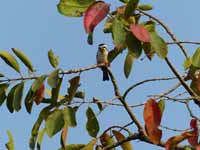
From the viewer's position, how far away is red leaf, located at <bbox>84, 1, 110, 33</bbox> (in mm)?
2137

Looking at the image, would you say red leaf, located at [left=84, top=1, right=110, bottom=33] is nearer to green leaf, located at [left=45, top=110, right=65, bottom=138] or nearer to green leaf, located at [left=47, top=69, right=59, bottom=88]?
green leaf, located at [left=47, top=69, right=59, bottom=88]

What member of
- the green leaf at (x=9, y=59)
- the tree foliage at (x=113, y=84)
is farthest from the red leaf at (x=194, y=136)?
the green leaf at (x=9, y=59)

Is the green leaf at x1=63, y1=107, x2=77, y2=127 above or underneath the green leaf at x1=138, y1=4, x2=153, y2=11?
underneath

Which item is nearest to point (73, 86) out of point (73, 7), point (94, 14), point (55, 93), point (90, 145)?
point (55, 93)

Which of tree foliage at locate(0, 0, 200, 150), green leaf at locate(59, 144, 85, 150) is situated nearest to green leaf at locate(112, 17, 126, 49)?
tree foliage at locate(0, 0, 200, 150)

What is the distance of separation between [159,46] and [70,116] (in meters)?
0.55

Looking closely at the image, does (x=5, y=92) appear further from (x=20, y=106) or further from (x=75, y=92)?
(x=75, y=92)

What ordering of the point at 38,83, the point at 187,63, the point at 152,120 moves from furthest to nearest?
the point at 187,63
the point at 38,83
the point at 152,120

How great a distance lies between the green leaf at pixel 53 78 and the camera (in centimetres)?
244

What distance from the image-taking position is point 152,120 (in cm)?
229

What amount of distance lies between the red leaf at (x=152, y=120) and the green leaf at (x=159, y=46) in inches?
9.1

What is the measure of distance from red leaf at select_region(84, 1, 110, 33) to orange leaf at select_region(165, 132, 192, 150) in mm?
551

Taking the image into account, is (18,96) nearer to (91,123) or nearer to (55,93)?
(55,93)

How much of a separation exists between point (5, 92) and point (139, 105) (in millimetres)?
572
